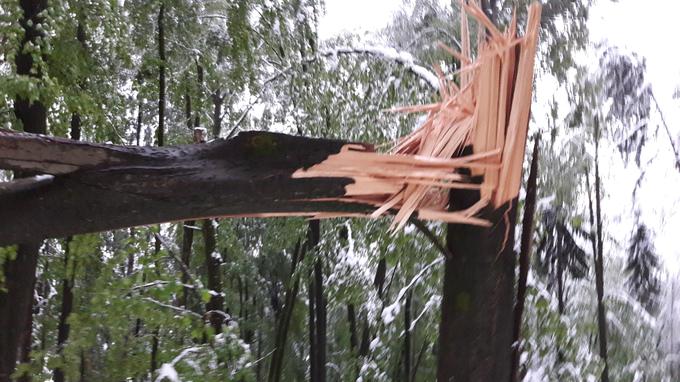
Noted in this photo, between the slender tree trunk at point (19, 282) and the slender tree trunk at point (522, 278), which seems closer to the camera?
the slender tree trunk at point (522, 278)

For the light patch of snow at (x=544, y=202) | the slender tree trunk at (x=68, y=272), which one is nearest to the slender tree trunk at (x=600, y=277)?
the light patch of snow at (x=544, y=202)

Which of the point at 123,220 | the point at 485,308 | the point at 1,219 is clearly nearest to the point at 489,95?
the point at 485,308

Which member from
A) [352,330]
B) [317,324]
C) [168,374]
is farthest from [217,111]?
[168,374]

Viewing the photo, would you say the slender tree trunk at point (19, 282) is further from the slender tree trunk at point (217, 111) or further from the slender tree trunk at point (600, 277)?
the slender tree trunk at point (600, 277)

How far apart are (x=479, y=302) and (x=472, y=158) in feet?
1.14

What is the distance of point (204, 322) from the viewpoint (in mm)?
5191

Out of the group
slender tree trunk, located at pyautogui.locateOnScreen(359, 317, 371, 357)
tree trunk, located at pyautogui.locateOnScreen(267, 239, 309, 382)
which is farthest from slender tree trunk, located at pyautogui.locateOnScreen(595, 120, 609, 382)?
slender tree trunk, located at pyautogui.locateOnScreen(359, 317, 371, 357)

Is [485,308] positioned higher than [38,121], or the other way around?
[38,121]

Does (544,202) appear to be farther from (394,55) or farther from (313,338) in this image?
(313,338)

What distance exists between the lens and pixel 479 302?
1.59 metres

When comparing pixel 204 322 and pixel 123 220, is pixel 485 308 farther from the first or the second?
pixel 204 322

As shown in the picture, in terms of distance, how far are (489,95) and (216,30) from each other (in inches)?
249

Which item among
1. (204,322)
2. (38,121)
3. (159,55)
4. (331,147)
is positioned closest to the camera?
(331,147)

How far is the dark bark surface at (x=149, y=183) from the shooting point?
143cm
